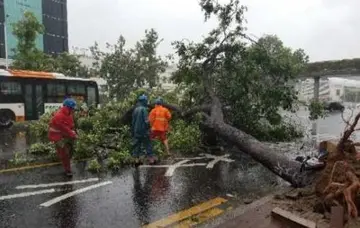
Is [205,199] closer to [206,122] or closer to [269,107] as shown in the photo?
[206,122]

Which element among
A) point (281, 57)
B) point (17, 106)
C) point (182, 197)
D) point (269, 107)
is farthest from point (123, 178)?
point (17, 106)

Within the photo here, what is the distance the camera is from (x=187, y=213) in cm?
542

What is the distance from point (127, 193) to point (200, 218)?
156 centimetres

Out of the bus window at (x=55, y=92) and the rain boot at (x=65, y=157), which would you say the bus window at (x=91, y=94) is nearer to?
the bus window at (x=55, y=92)

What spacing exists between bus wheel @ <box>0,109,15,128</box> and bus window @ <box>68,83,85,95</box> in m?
2.99

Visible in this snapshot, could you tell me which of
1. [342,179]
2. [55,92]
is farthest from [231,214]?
[55,92]

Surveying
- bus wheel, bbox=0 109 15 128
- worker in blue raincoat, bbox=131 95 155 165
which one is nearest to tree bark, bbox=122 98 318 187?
worker in blue raincoat, bbox=131 95 155 165

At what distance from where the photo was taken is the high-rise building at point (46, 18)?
40.7 meters

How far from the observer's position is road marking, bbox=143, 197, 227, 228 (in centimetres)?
501

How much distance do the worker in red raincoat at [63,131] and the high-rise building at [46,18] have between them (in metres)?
35.8

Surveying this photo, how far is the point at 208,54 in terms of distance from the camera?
11539 mm

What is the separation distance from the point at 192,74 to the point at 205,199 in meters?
6.13

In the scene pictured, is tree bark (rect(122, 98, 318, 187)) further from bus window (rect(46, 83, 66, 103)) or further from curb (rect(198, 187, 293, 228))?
bus window (rect(46, 83, 66, 103))

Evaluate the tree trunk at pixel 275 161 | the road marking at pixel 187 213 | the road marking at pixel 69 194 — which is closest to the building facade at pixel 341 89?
the tree trunk at pixel 275 161
